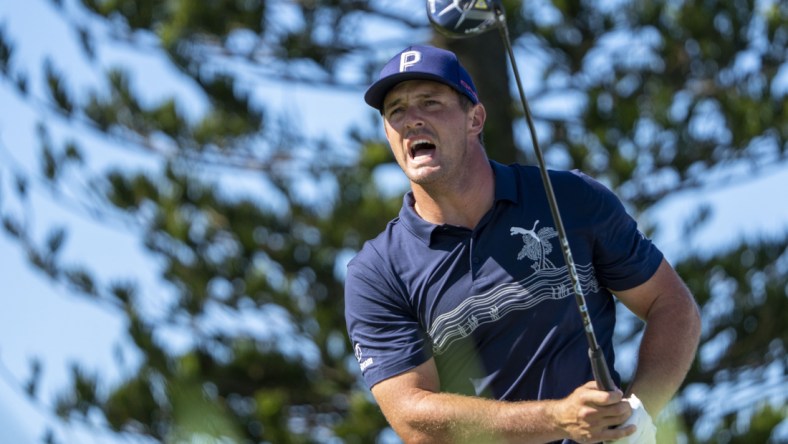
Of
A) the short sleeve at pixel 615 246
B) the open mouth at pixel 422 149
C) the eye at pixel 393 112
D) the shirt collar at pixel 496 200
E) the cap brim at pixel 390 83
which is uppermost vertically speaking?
the cap brim at pixel 390 83

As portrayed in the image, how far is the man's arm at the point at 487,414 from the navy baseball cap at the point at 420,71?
2.49 ft

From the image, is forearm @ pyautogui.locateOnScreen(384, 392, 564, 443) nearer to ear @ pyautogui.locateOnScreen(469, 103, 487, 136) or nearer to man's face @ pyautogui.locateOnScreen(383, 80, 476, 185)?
man's face @ pyautogui.locateOnScreen(383, 80, 476, 185)

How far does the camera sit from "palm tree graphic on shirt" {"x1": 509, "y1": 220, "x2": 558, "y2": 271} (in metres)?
4.45

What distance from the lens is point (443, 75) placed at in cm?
454

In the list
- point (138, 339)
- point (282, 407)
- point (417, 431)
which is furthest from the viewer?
point (138, 339)

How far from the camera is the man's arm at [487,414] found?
4023 millimetres

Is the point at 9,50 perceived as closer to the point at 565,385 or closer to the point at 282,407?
the point at 282,407

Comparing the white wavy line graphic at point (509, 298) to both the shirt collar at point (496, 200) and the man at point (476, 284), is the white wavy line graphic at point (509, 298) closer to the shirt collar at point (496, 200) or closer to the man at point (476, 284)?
the man at point (476, 284)

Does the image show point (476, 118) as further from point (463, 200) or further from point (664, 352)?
point (664, 352)

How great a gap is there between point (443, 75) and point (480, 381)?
0.84 metres

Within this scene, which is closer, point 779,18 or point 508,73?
point 508,73

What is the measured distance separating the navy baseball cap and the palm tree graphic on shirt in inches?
17.3

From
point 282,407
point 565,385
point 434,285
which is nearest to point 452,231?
point 434,285

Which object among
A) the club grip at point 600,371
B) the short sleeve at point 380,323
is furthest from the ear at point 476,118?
the club grip at point 600,371
